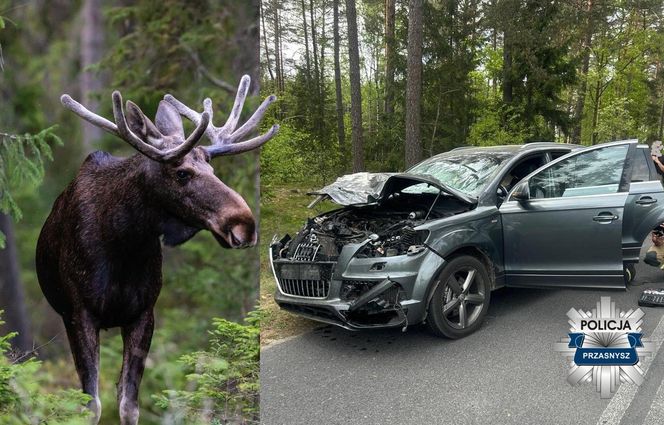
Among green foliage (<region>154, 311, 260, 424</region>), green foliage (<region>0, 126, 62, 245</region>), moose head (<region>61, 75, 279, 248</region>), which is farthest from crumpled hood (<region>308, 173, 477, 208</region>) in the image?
green foliage (<region>0, 126, 62, 245</region>)

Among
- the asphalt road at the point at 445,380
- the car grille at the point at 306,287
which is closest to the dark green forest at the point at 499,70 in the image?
the car grille at the point at 306,287

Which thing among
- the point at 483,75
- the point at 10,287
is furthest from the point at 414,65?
the point at 10,287

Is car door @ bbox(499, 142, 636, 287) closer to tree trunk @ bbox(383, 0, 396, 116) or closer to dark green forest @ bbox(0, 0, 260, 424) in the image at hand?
tree trunk @ bbox(383, 0, 396, 116)

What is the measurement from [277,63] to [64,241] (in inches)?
53.8

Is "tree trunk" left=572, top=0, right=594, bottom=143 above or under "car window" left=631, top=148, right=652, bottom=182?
above

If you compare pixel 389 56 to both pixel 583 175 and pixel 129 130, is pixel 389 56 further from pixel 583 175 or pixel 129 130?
pixel 129 130

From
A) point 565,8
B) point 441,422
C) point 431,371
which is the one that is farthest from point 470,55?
point 441,422

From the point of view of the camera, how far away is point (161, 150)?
5.17ft

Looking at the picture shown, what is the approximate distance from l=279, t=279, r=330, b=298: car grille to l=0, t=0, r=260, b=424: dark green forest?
65.7 inches

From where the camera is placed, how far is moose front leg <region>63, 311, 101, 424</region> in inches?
69.9

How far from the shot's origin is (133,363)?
1.83 metres

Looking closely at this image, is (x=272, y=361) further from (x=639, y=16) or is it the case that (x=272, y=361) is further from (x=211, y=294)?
(x=639, y=16)

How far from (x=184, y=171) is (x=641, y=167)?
368 centimetres

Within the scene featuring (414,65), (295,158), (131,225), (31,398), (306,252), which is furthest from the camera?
(414,65)
